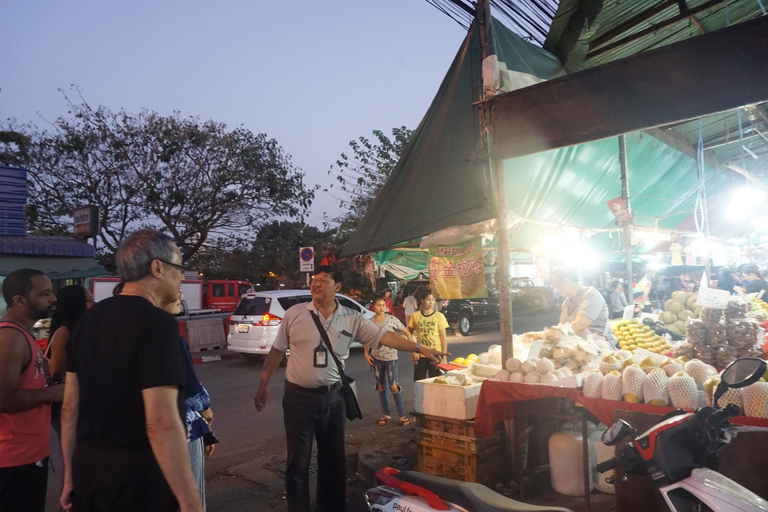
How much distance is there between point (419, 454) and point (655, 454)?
120 inches

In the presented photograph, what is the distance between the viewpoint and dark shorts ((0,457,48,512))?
2.80 m

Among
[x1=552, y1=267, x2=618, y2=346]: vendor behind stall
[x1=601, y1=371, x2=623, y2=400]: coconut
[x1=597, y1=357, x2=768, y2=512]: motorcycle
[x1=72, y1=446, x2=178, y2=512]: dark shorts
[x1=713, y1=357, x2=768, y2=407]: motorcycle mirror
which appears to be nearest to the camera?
[x1=72, y1=446, x2=178, y2=512]: dark shorts

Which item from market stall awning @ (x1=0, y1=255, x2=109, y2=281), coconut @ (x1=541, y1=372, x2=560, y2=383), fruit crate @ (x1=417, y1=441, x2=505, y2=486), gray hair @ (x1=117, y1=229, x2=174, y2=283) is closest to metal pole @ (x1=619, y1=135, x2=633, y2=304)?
coconut @ (x1=541, y1=372, x2=560, y2=383)

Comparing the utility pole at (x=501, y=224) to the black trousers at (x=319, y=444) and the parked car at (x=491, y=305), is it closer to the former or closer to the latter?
the black trousers at (x=319, y=444)

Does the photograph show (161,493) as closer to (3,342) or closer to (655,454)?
(3,342)

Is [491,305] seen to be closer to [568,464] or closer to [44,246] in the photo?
[44,246]

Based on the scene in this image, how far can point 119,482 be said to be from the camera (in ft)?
6.15

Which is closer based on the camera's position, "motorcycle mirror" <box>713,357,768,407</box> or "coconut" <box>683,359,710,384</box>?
"motorcycle mirror" <box>713,357,768,407</box>

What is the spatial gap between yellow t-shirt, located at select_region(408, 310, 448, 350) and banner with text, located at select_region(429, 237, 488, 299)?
251 cm

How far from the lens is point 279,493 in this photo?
4938 millimetres

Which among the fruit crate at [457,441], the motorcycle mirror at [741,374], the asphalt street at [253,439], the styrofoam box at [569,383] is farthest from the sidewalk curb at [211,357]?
the motorcycle mirror at [741,374]

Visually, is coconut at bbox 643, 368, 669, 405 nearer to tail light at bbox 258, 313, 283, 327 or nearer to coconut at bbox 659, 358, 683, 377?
coconut at bbox 659, 358, 683, 377

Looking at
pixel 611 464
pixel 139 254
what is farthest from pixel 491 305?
pixel 139 254

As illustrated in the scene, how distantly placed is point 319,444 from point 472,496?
1911mm
